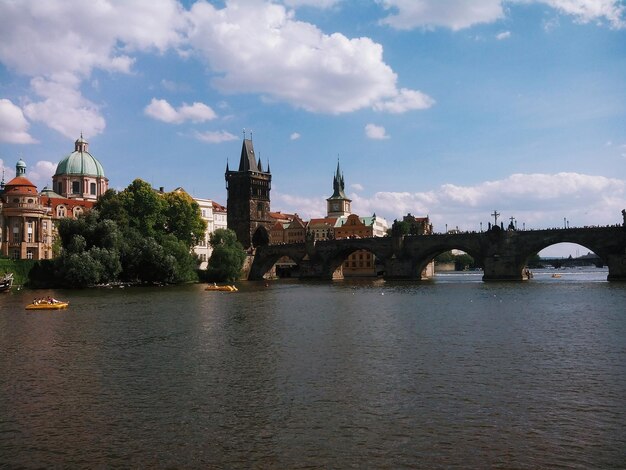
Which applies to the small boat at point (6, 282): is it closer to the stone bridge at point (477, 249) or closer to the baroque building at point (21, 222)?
the baroque building at point (21, 222)

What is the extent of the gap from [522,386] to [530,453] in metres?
6.91

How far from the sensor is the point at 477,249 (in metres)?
103

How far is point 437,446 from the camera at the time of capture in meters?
15.5

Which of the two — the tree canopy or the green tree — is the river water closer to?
the tree canopy

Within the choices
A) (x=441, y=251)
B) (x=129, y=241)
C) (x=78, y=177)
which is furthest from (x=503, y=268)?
(x=78, y=177)

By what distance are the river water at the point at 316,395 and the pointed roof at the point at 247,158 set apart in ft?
395

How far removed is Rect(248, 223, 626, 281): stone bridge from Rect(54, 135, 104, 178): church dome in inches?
1813

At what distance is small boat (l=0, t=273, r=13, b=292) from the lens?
7850 cm

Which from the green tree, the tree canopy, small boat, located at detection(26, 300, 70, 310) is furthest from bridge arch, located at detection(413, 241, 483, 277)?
small boat, located at detection(26, 300, 70, 310)

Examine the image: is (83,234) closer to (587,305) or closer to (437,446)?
(587,305)

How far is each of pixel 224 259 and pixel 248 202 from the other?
158 ft

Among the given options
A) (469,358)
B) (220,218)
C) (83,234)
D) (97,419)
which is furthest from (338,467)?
(220,218)

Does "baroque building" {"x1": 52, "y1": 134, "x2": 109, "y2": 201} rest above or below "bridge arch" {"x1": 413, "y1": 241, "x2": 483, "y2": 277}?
above

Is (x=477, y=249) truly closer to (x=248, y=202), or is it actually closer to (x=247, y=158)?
(x=248, y=202)
